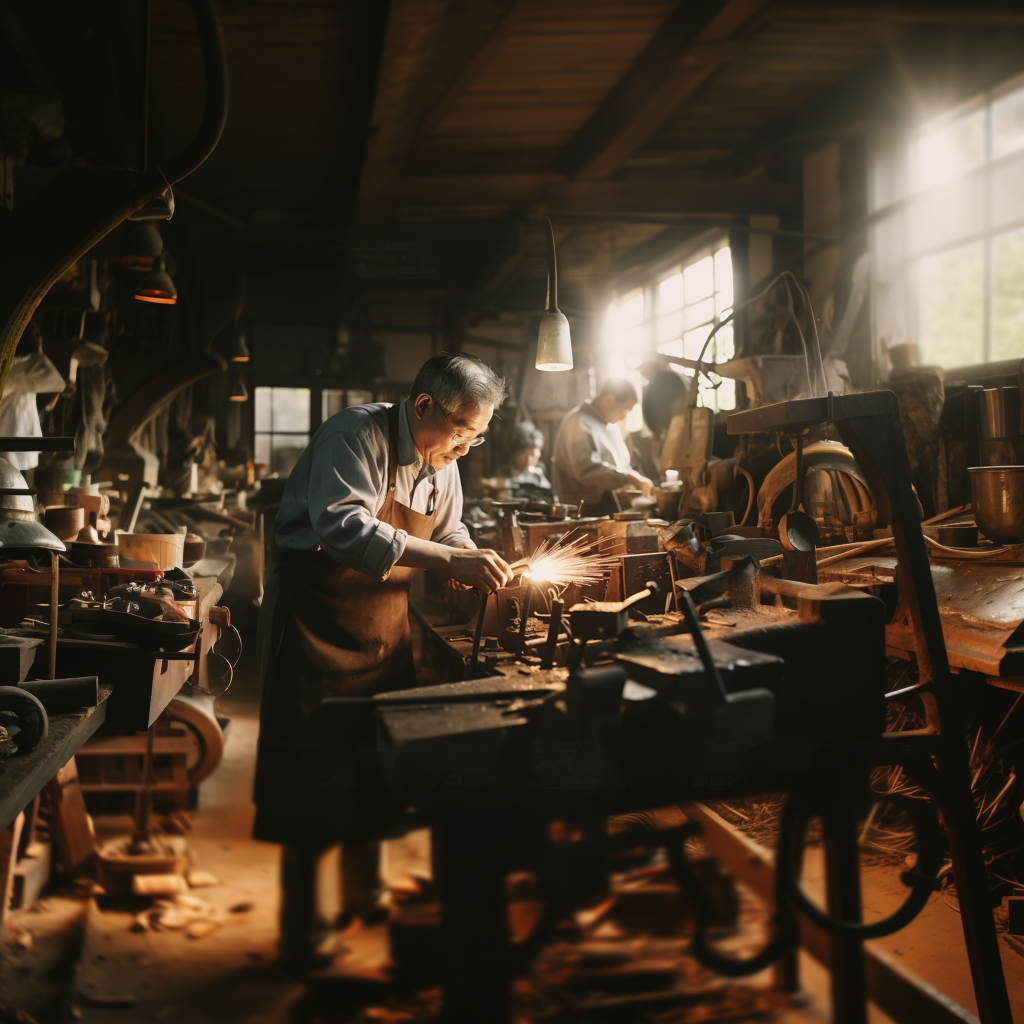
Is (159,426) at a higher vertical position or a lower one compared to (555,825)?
higher

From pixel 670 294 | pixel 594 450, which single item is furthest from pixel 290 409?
pixel 670 294

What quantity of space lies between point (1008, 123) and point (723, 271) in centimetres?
272

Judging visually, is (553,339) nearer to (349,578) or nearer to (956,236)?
(349,578)

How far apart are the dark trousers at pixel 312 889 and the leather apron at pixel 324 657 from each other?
0.99 feet

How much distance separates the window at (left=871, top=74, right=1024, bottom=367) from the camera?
393 centimetres

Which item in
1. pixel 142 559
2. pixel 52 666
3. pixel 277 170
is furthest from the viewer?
pixel 277 170

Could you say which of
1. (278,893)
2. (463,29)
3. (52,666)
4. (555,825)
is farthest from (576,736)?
(463,29)

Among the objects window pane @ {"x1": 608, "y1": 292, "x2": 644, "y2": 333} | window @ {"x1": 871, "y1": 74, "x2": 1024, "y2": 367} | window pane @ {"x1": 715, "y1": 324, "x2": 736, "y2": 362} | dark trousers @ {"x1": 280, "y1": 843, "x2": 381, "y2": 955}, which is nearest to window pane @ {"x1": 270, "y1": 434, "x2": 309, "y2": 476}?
dark trousers @ {"x1": 280, "y1": 843, "x2": 381, "y2": 955}

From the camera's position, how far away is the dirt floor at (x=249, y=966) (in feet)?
4.58

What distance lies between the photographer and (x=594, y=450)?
211 inches

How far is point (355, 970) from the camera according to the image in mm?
1443

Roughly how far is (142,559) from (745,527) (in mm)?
2516

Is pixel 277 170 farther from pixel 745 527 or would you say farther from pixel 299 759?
pixel 299 759

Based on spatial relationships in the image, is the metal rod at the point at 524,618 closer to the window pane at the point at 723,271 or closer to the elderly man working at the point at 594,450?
the elderly man working at the point at 594,450
